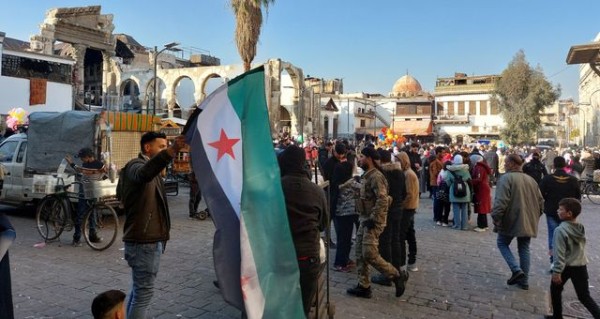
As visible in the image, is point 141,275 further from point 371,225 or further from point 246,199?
point 371,225

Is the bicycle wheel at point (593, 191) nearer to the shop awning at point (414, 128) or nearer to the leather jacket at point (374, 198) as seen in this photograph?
the leather jacket at point (374, 198)

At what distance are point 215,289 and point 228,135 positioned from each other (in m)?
3.10

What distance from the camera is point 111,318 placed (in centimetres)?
296

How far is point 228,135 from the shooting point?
330 cm

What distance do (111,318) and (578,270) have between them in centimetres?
447

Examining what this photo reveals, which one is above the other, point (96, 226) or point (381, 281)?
point (96, 226)

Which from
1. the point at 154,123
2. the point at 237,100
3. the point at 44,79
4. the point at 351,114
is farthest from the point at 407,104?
the point at 237,100

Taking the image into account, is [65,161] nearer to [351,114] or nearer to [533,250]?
[533,250]

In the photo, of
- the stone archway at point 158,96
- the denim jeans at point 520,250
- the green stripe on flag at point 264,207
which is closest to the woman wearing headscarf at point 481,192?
the denim jeans at point 520,250

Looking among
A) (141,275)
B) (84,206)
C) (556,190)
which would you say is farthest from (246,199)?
(84,206)

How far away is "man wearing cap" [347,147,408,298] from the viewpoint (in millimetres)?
5340

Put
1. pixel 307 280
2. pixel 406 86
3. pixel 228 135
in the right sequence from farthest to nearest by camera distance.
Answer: pixel 406 86 < pixel 307 280 < pixel 228 135

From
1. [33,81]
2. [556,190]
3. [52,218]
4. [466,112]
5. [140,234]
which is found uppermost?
[466,112]

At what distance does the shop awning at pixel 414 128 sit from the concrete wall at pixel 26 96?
35.8 m
